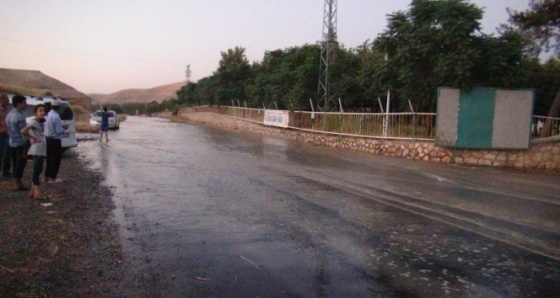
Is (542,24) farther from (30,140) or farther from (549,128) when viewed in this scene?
(30,140)

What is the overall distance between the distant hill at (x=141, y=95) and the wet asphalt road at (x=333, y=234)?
151 metres

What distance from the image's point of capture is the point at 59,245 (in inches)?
219

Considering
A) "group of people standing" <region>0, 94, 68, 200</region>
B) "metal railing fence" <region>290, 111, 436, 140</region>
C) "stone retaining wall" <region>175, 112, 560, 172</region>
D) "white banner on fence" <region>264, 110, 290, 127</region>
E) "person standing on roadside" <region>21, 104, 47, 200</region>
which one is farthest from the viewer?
"white banner on fence" <region>264, 110, 290, 127</region>

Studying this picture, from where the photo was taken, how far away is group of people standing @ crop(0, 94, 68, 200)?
8.27 m

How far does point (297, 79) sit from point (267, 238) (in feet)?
85.3

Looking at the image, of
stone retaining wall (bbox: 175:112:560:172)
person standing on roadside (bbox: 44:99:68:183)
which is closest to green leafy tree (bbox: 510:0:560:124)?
stone retaining wall (bbox: 175:112:560:172)

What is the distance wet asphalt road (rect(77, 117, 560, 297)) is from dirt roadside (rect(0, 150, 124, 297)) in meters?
0.26

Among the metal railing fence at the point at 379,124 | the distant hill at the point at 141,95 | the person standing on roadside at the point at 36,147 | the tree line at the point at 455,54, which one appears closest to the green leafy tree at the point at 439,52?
the tree line at the point at 455,54

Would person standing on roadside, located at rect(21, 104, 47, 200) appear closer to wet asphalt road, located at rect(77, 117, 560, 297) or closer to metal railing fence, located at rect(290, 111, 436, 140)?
wet asphalt road, located at rect(77, 117, 560, 297)

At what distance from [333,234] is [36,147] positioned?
5.60m

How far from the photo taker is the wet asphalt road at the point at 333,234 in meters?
4.59

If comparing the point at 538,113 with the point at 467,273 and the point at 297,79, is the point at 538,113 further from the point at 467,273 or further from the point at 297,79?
the point at 467,273

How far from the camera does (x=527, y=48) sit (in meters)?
20.9

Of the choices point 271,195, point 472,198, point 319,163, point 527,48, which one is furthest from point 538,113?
point 271,195
